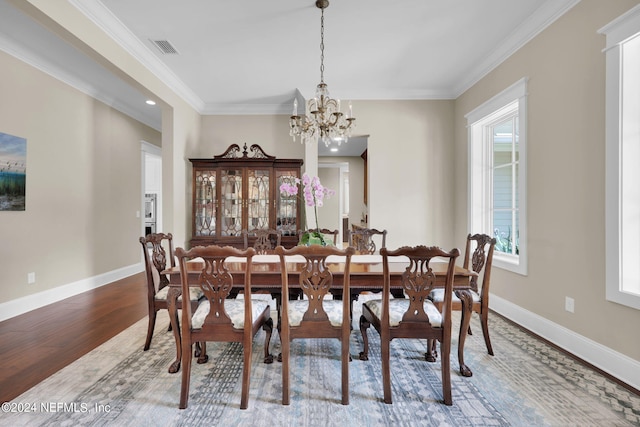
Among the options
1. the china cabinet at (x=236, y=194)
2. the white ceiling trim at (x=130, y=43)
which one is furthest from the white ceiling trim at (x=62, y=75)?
the china cabinet at (x=236, y=194)

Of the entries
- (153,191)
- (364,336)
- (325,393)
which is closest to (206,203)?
(364,336)

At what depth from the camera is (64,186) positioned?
369 centimetres

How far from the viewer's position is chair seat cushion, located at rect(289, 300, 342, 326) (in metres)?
1.79

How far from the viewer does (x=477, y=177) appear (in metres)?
3.73

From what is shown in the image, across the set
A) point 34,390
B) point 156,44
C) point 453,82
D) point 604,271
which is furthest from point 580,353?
point 156,44

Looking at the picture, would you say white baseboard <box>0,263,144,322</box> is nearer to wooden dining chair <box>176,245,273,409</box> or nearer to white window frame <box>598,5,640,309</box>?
wooden dining chair <box>176,245,273,409</box>

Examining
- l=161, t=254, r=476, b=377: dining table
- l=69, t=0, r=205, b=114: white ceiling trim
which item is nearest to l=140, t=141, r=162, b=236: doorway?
l=69, t=0, r=205, b=114: white ceiling trim

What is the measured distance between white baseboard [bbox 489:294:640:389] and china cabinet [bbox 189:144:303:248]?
278 centimetres

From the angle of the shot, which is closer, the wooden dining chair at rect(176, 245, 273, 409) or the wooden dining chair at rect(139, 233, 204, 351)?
the wooden dining chair at rect(176, 245, 273, 409)

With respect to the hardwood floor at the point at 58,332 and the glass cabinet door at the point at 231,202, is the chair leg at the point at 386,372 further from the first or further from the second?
the glass cabinet door at the point at 231,202

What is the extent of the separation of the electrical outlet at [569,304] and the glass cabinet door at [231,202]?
3666 millimetres

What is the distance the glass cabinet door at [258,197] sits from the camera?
14.1 ft

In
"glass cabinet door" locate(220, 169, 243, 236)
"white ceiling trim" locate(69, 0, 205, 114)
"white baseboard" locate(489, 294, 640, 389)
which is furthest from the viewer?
"glass cabinet door" locate(220, 169, 243, 236)

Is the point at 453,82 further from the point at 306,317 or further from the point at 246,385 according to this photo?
the point at 246,385
